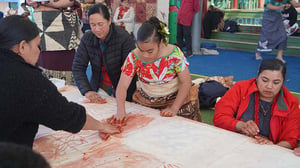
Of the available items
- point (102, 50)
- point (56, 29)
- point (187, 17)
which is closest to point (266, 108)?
point (102, 50)

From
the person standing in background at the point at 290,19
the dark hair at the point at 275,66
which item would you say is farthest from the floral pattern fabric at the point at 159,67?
the person standing in background at the point at 290,19

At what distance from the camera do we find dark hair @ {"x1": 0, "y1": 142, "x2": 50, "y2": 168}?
442mm

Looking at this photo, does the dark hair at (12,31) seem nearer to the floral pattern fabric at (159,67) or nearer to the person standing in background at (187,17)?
the floral pattern fabric at (159,67)

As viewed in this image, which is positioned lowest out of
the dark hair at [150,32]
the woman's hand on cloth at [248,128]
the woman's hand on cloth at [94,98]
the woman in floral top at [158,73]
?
the woman's hand on cloth at [248,128]

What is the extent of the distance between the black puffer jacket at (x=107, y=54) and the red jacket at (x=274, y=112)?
0.83 metres

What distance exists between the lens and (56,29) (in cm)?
278

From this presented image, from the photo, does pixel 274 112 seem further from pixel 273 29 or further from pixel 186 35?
pixel 186 35

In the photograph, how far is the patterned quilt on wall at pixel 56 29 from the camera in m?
2.74

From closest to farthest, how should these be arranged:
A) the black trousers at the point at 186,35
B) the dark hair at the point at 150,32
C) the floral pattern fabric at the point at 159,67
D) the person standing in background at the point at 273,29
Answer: the dark hair at the point at 150,32
the floral pattern fabric at the point at 159,67
the person standing in background at the point at 273,29
the black trousers at the point at 186,35

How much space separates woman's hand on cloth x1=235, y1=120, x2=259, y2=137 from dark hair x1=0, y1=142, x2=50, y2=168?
1.28 meters

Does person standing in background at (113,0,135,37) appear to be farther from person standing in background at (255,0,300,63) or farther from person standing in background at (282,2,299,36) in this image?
person standing in background at (282,2,299,36)

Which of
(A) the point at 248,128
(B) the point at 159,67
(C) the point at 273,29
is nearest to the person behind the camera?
(A) the point at 248,128

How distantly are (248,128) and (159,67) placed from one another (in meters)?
0.68

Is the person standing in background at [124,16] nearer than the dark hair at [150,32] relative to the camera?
No
